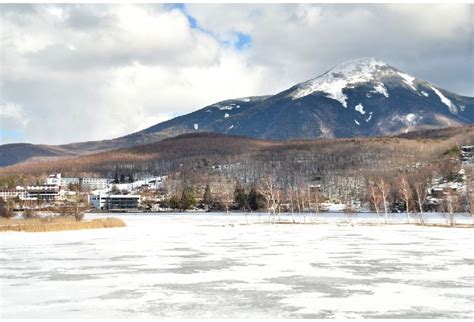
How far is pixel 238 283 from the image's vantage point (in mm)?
18750

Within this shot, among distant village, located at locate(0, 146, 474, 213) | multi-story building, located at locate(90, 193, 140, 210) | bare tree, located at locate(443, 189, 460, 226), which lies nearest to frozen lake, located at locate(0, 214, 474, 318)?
bare tree, located at locate(443, 189, 460, 226)

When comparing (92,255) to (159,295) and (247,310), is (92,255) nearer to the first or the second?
(159,295)

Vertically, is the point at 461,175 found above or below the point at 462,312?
above

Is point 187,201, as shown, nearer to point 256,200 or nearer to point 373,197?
point 256,200

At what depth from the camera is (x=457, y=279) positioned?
1917 centimetres

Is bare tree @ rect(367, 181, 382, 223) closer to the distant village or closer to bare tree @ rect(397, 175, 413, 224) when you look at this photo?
the distant village

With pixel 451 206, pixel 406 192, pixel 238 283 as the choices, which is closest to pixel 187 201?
pixel 406 192

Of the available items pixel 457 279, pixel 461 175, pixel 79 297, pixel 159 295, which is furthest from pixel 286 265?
pixel 461 175

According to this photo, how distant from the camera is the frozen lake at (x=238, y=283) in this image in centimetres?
1407

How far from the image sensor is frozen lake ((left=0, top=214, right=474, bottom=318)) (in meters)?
14.1

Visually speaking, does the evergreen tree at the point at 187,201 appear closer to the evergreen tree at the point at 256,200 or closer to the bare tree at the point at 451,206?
the evergreen tree at the point at 256,200

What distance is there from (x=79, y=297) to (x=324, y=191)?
608 ft

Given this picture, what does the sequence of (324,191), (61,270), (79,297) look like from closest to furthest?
(79,297) < (61,270) < (324,191)

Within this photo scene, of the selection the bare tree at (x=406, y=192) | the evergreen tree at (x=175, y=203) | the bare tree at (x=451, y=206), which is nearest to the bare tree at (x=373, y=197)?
the bare tree at (x=406, y=192)
